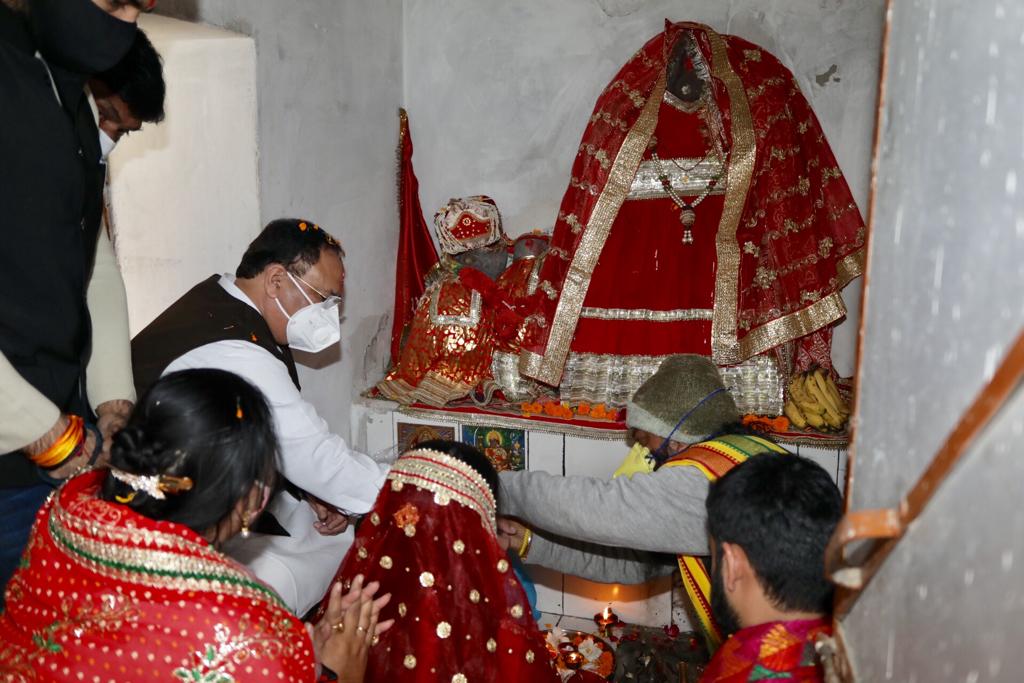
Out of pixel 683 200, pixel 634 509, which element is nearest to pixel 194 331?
pixel 634 509

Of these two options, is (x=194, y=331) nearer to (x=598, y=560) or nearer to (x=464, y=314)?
(x=598, y=560)

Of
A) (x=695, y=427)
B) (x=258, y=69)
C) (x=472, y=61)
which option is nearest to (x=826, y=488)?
(x=695, y=427)

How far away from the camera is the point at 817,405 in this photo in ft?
11.9

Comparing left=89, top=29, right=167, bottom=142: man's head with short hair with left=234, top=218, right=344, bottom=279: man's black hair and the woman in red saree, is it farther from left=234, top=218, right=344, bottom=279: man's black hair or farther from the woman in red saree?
the woman in red saree

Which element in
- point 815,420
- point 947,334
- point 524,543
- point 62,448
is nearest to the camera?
point 947,334

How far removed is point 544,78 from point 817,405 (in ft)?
7.31

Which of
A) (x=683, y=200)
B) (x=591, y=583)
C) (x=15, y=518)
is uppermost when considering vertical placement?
(x=683, y=200)

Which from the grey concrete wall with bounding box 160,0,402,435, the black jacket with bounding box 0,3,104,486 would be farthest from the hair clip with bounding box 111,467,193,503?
the grey concrete wall with bounding box 160,0,402,435

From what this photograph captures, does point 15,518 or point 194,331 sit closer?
point 15,518

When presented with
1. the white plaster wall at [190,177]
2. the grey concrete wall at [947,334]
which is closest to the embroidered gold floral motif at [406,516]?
the grey concrete wall at [947,334]

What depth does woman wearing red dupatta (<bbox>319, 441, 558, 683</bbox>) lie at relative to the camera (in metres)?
1.73

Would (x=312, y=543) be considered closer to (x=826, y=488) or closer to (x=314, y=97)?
(x=826, y=488)

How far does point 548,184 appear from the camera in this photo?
15.1 ft

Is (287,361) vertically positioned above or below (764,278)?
below
